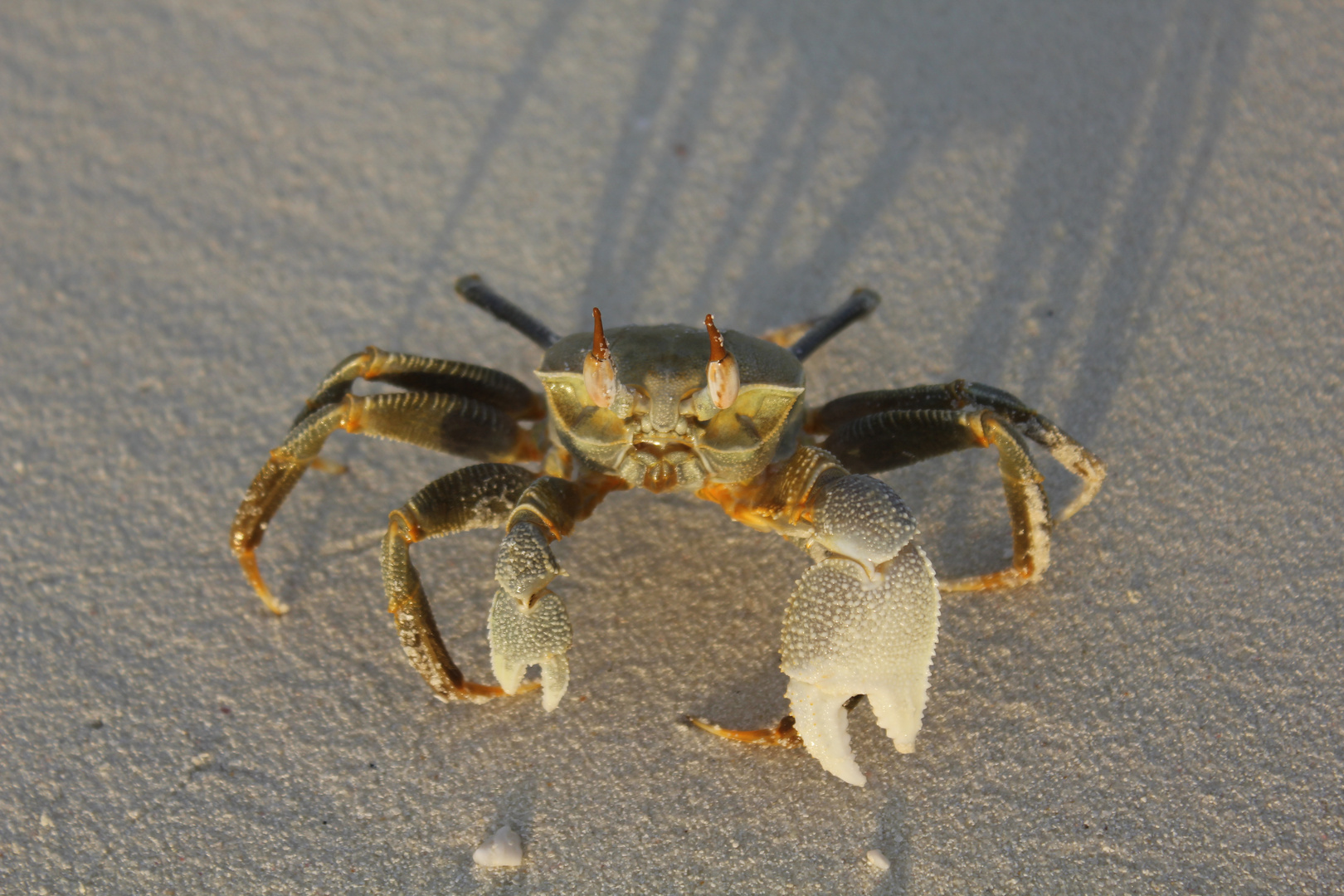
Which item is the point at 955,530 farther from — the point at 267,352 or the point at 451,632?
the point at 267,352

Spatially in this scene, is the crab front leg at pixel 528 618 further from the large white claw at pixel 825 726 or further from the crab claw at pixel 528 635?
the large white claw at pixel 825 726

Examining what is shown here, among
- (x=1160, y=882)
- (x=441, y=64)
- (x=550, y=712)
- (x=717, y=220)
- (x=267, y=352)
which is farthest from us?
(x=441, y=64)

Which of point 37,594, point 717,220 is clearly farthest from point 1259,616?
point 37,594

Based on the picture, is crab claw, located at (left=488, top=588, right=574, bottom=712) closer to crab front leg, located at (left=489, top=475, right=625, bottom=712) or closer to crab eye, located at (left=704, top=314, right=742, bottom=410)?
crab front leg, located at (left=489, top=475, right=625, bottom=712)

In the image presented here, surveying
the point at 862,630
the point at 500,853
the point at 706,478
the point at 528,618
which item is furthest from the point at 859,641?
the point at 500,853

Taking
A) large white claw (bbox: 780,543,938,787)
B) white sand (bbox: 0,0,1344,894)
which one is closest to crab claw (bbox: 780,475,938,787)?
large white claw (bbox: 780,543,938,787)

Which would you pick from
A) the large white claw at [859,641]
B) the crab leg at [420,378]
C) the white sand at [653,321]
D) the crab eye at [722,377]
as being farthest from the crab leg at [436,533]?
the large white claw at [859,641]

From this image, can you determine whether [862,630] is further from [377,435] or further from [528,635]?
[377,435]
